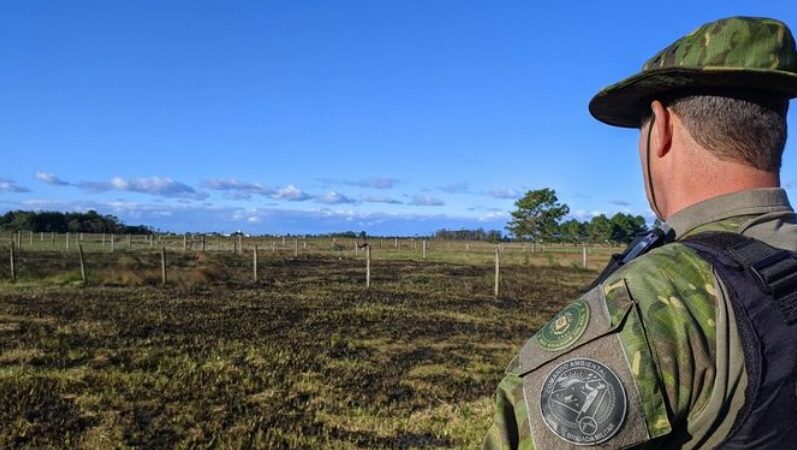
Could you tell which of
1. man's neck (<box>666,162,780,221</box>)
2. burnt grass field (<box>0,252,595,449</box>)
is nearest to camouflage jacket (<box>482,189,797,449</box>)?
man's neck (<box>666,162,780,221</box>)

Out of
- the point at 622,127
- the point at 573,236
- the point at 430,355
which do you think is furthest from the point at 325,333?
the point at 573,236

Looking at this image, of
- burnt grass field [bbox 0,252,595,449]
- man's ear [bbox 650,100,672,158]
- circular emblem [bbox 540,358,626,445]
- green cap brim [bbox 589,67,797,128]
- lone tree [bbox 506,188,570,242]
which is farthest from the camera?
lone tree [bbox 506,188,570,242]

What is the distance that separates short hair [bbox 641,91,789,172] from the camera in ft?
4.28

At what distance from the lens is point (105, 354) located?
31.2 feet

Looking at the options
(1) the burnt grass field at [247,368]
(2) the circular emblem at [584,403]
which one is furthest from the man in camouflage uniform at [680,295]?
(1) the burnt grass field at [247,368]

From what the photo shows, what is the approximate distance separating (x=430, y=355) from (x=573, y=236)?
8577 centimetres

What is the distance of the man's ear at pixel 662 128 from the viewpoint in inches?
55.0

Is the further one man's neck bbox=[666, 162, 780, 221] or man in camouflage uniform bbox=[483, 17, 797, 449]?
man's neck bbox=[666, 162, 780, 221]

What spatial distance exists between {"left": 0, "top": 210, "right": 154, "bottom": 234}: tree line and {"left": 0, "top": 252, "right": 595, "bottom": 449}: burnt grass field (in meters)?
100

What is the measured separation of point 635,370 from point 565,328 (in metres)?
0.14

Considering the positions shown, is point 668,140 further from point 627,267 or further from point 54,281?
point 54,281

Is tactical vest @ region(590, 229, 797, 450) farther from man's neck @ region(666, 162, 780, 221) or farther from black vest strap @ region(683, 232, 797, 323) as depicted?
man's neck @ region(666, 162, 780, 221)

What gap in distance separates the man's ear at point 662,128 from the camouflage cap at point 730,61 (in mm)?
44

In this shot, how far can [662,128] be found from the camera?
4.58ft
